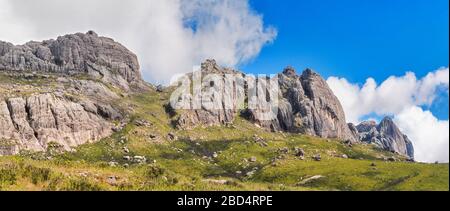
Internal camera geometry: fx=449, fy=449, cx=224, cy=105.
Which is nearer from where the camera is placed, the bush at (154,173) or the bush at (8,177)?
the bush at (8,177)

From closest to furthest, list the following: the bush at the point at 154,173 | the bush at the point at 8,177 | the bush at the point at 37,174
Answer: the bush at the point at 8,177 < the bush at the point at 37,174 < the bush at the point at 154,173

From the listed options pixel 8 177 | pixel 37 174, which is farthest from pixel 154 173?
pixel 8 177

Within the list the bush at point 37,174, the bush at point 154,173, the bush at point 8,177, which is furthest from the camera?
the bush at point 154,173

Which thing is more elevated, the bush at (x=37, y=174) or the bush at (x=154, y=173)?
the bush at (x=154, y=173)

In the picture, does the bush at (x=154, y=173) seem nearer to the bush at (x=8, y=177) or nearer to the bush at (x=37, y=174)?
the bush at (x=37, y=174)

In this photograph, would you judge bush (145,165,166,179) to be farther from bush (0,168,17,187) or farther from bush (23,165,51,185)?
bush (0,168,17,187)

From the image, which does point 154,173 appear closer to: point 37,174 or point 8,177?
point 37,174

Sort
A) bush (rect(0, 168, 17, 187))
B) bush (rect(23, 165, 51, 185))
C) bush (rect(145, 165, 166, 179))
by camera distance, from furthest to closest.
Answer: bush (rect(145, 165, 166, 179))
bush (rect(23, 165, 51, 185))
bush (rect(0, 168, 17, 187))

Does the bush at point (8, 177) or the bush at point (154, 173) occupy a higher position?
the bush at point (154, 173)

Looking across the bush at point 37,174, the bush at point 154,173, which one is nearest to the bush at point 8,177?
the bush at point 37,174

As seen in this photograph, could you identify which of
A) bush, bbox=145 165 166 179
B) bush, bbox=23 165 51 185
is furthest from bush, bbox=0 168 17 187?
bush, bbox=145 165 166 179

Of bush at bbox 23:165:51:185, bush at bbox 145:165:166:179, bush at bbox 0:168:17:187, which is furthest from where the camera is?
bush at bbox 145:165:166:179
